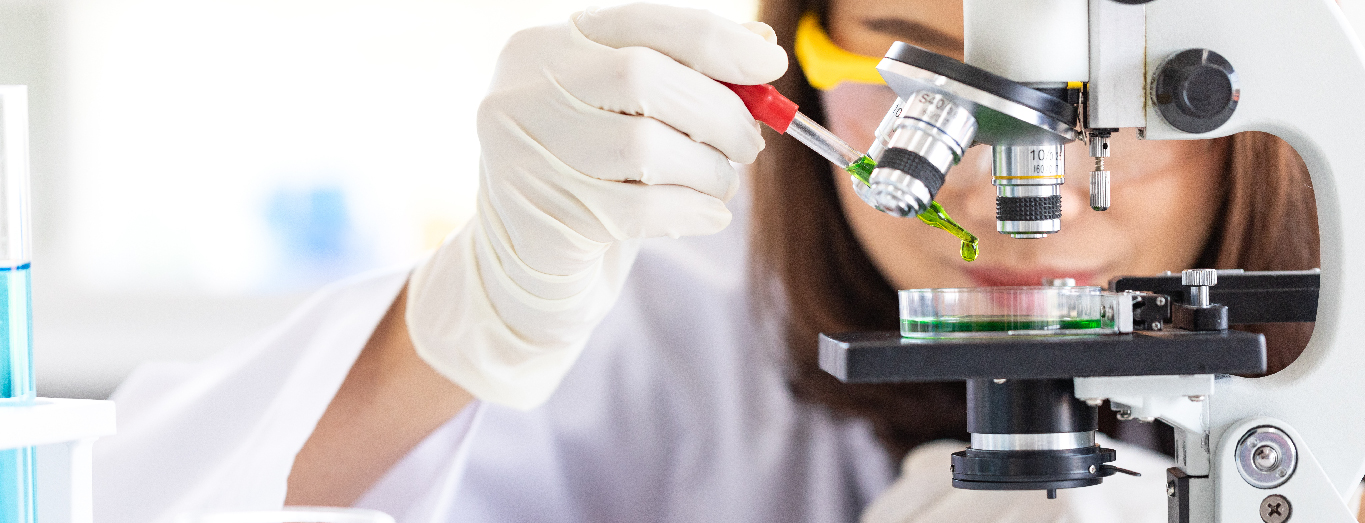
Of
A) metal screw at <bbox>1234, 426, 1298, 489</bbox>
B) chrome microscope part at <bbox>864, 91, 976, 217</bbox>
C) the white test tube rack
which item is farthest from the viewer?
metal screw at <bbox>1234, 426, 1298, 489</bbox>

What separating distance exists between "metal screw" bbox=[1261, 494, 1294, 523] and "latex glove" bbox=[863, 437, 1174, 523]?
615mm

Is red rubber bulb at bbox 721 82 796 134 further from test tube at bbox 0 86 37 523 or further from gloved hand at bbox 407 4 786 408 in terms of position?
test tube at bbox 0 86 37 523

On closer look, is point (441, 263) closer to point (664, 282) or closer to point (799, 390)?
point (664, 282)

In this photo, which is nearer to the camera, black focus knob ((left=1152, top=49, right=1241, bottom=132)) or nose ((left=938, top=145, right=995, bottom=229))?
black focus knob ((left=1152, top=49, right=1241, bottom=132))

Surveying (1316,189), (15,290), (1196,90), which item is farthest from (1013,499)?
(15,290)

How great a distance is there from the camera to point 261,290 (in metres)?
1.45

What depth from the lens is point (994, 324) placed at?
2.93 ft

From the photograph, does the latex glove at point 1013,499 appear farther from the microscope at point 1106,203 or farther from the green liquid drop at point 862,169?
the green liquid drop at point 862,169

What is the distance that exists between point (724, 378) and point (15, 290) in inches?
39.8

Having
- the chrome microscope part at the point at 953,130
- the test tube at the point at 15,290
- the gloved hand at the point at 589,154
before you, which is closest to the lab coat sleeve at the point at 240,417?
the gloved hand at the point at 589,154

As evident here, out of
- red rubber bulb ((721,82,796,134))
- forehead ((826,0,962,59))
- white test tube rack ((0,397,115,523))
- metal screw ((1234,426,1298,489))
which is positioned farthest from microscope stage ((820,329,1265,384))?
forehead ((826,0,962,59))

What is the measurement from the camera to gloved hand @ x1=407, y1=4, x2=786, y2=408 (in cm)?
103

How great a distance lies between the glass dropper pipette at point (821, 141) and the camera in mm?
891

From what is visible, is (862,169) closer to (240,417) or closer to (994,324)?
(994,324)
